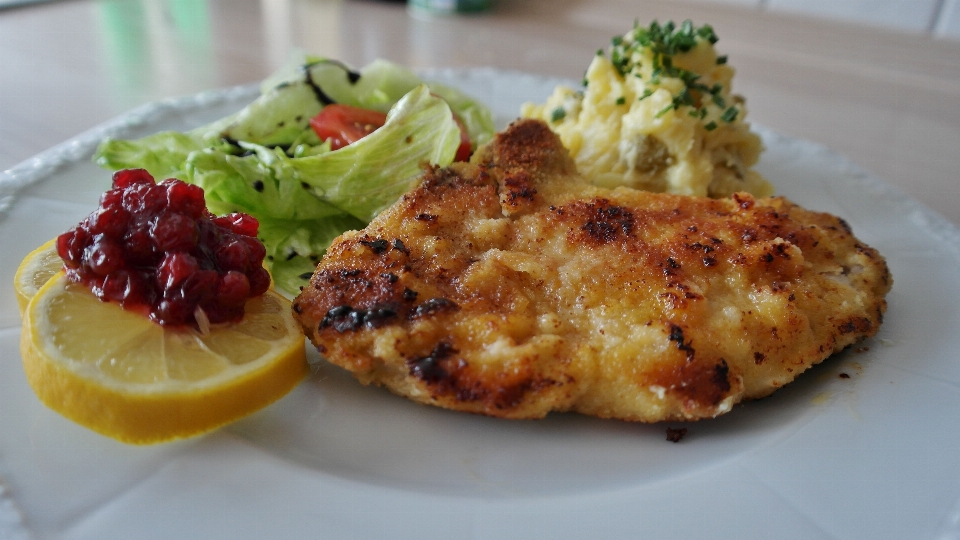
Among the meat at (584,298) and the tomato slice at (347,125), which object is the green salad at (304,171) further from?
the meat at (584,298)

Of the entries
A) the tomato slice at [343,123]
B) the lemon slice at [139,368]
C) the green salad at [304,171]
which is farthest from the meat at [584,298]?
the tomato slice at [343,123]

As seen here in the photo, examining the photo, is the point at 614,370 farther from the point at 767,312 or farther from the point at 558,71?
the point at 558,71

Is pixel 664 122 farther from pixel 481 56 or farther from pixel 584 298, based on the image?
pixel 481 56

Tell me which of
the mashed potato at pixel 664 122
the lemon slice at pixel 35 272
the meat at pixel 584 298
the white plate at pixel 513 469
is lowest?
the white plate at pixel 513 469

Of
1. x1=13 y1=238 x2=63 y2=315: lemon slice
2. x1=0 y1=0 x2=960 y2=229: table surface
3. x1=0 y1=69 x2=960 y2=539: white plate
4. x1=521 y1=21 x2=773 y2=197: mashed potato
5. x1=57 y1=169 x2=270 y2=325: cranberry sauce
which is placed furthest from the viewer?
x1=0 y1=0 x2=960 y2=229: table surface

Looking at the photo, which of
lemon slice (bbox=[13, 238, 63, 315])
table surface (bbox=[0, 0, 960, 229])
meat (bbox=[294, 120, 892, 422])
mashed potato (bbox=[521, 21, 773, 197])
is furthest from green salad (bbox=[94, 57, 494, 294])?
table surface (bbox=[0, 0, 960, 229])

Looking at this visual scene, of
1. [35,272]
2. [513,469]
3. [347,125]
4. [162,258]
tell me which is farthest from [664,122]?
[35,272]

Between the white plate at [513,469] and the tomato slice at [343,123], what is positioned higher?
the tomato slice at [343,123]

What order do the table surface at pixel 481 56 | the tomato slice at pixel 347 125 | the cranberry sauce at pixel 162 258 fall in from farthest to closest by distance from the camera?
1. the table surface at pixel 481 56
2. the tomato slice at pixel 347 125
3. the cranberry sauce at pixel 162 258

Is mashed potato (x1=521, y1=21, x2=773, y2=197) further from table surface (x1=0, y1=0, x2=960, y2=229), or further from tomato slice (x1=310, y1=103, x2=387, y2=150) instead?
table surface (x1=0, y1=0, x2=960, y2=229)
